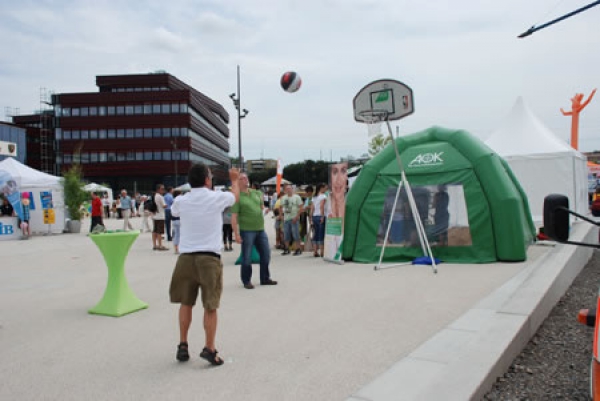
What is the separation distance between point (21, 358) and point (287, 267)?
5.57 m

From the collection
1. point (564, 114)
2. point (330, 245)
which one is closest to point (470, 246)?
point (330, 245)

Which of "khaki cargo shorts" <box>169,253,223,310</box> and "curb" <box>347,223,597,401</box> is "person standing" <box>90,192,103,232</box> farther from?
"curb" <box>347,223,597,401</box>

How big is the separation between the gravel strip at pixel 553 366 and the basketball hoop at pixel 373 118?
15.1 feet

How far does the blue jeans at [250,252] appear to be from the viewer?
7.07 meters

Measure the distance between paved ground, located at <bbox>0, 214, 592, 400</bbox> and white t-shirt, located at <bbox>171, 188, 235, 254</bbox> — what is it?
100 centimetres

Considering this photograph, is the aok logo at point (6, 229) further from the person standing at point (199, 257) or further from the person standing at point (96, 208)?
the person standing at point (199, 257)

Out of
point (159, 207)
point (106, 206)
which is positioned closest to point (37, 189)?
point (159, 207)

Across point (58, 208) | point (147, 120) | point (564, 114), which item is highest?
point (147, 120)

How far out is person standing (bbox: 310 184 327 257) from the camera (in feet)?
34.9

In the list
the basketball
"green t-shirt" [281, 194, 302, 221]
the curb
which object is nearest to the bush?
the basketball

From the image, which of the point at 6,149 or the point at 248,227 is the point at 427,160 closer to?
the point at 248,227

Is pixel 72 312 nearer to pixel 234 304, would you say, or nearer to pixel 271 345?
pixel 234 304

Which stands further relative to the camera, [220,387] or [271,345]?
[271,345]

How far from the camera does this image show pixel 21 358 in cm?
421
